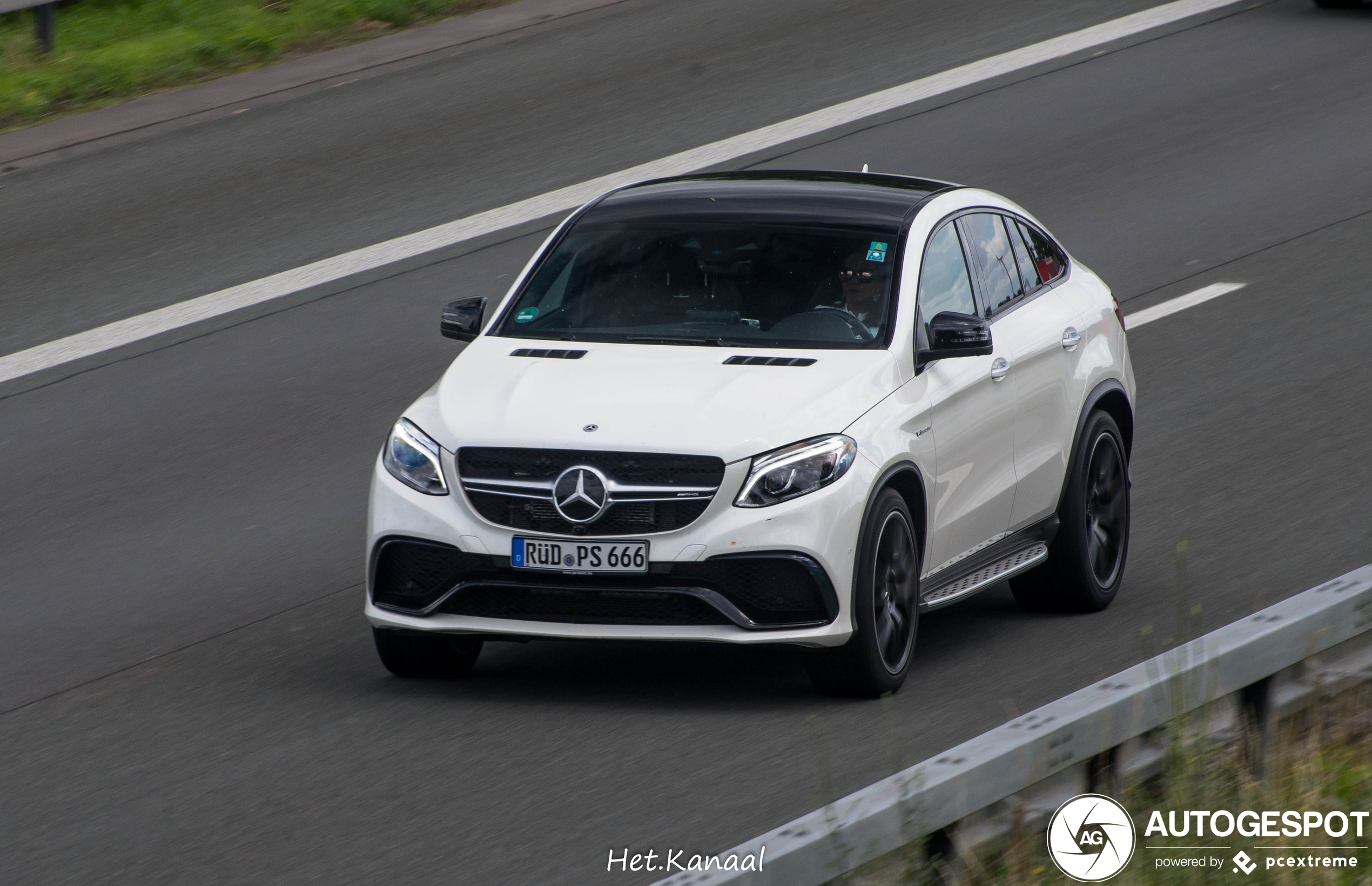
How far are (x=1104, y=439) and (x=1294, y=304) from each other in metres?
4.91

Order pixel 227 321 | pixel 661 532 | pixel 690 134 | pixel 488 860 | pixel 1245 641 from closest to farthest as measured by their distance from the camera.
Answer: pixel 1245 641
pixel 488 860
pixel 661 532
pixel 227 321
pixel 690 134

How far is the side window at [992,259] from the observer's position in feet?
28.6

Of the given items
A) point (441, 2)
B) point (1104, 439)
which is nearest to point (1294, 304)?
point (1104, 439)

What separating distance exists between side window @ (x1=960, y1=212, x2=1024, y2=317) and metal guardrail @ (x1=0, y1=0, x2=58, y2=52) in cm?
1206

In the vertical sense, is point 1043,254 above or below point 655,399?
below

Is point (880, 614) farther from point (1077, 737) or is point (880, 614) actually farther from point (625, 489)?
point (1077, 737)

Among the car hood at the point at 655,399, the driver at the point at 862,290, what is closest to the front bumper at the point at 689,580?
the car hood at the point at 655,399

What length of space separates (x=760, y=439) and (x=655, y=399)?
1.45 feet

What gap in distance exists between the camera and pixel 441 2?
2075 centimetres

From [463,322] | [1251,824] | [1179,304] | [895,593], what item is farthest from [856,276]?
[1179,304]

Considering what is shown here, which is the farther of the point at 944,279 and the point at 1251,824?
the point at 944,279

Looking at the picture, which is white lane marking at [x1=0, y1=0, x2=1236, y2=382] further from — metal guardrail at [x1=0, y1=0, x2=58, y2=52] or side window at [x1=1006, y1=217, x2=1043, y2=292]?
side window at [x1=1006, y1=217, x2=1043, y2=292]

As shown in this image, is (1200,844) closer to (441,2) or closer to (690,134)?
(690,134)

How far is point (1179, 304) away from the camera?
44.9 feet
